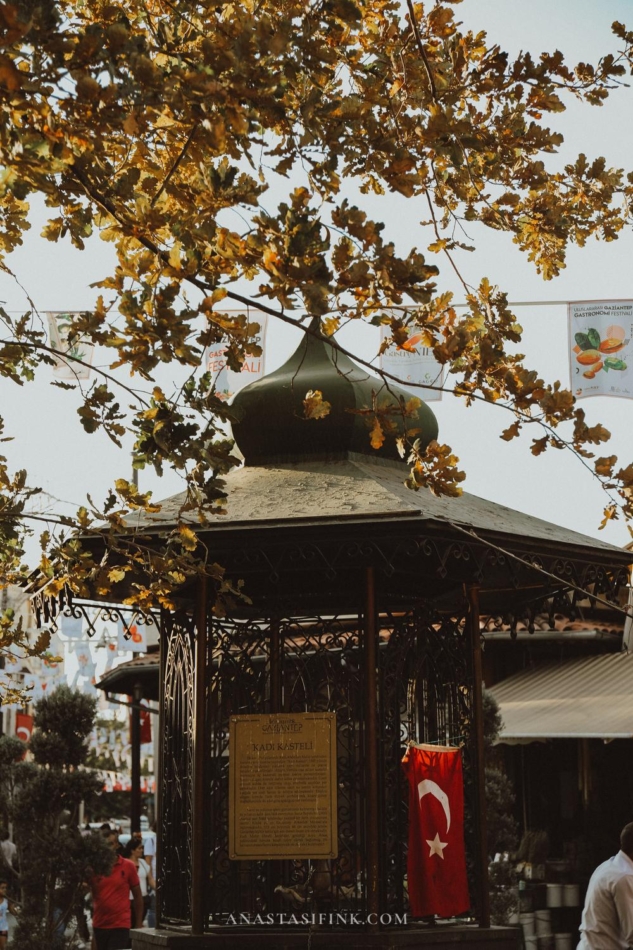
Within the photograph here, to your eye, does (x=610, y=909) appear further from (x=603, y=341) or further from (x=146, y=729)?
(x=146, y=729)

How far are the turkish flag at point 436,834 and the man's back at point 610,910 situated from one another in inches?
26.9

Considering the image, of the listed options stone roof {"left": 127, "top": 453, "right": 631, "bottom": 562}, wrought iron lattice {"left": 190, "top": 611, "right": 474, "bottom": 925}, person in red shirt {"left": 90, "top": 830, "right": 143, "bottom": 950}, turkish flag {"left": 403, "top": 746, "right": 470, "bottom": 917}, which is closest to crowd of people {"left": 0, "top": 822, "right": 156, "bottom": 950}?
person in red shirt {"left": 90, "top": 830, "right": 143, "bottom": 950}

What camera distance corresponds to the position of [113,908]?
11.7m

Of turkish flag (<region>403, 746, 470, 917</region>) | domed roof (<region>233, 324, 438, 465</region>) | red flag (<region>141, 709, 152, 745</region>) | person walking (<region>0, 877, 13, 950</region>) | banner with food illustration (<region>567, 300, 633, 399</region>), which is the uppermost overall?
banner with food illustration (<region>567, 300, 633, 399</region>)

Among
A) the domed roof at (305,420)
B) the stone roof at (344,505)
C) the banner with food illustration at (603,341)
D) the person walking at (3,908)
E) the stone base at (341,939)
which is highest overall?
the banner with food illustration at (603,341)

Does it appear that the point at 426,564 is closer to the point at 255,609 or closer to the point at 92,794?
the point at 255,609

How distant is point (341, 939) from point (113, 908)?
229 inches

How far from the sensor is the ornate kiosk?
6645 millimetres

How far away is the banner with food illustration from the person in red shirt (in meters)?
7.48

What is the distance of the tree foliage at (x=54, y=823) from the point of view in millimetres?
11906

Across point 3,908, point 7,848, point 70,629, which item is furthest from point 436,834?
point 70,629

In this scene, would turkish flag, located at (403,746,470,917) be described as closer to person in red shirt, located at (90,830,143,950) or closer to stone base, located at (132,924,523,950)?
stone base, located at (132,924,523,950)

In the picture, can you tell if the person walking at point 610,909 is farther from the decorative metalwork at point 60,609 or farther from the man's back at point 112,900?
the man's back at point 112,900

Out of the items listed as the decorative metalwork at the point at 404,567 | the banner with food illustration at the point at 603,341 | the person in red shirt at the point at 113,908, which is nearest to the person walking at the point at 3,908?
the person in red shirt at the point at 113,908
